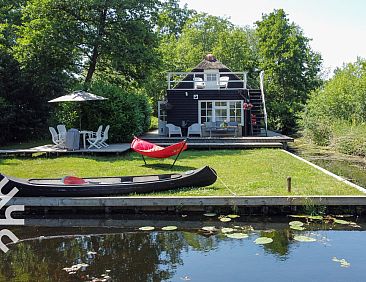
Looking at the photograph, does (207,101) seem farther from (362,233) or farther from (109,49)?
(362,233)

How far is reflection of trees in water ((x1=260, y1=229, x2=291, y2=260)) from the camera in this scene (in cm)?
675

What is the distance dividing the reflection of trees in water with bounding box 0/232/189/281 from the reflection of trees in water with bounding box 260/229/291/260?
149cm

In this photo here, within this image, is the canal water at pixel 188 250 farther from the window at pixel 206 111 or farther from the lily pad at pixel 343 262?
the window at pixel 206 111

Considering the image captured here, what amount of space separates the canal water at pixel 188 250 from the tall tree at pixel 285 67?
72.7 ft

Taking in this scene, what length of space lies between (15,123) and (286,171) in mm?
14263

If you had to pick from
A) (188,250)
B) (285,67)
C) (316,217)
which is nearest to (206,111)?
(285,67)

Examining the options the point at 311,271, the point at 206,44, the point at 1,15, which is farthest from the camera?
the point at 206,44

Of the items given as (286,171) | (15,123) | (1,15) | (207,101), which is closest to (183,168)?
(286,171)

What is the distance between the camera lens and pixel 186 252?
22.7 ft

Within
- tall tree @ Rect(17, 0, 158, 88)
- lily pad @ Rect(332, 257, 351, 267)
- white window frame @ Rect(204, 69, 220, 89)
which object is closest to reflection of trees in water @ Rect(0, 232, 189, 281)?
lily pad @ Rect(332, 257, 351, 267)

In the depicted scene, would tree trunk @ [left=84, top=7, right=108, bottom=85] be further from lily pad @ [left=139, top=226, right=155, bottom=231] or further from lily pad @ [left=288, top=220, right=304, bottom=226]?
lily pad @ [left=288, top=220, right=304, bottom=226]

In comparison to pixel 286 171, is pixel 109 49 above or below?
above

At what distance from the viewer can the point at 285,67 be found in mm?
30016

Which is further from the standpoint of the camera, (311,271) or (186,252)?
(186,252)
